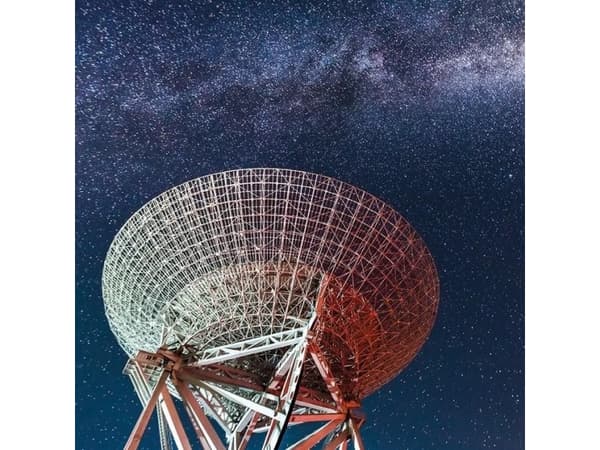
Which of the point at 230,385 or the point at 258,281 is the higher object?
the point at 258,281

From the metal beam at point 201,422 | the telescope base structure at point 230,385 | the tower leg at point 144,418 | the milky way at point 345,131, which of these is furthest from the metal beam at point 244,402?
the milky way at point 345,131

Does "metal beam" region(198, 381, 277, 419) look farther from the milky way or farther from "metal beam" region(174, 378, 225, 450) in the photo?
the milky way

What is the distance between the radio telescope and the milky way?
4.58 feet

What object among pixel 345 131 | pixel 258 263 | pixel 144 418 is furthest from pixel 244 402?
pixel 345 131

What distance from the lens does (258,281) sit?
55.2 ft

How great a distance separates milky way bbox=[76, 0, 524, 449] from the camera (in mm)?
17484

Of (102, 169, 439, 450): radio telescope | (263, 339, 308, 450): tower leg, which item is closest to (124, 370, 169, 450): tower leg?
(102, 169, 439, 450): radio telescope

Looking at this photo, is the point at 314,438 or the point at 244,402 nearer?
the point at 244,402

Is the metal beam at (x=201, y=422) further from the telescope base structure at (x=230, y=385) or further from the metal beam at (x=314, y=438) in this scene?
the metal beam at (x=314, y=438)

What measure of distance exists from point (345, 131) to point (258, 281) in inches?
212

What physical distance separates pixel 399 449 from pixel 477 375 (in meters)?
4.08

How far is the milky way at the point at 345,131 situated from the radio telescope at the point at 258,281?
1396 millimetres

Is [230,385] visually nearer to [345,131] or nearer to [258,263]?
[258,263]

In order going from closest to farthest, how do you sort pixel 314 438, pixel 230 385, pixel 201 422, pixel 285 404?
1. pixel 285 404
2. pixel 201 422
3. pixel 230 385
4. pixel 314 438
